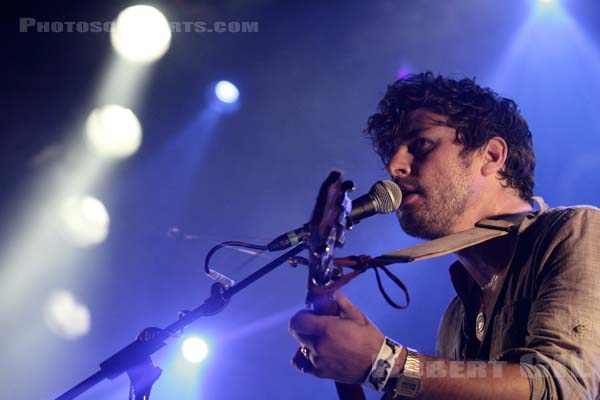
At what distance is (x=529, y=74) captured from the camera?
18.9 feet

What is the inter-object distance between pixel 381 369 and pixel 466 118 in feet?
6.17

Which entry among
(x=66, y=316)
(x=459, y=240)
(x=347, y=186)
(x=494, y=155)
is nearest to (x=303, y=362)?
(x=347, y=186)

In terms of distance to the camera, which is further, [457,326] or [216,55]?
[216,55]

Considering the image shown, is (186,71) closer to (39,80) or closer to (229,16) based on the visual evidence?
(229,16)

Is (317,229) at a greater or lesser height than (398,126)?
lesser

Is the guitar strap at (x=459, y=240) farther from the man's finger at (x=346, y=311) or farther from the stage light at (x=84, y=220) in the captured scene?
the stage light at (x=84, y=220)

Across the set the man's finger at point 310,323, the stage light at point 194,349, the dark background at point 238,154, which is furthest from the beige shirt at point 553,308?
the stage light at point 194,349

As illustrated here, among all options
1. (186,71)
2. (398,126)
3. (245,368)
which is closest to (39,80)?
(186,71)

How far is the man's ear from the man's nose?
0.41m

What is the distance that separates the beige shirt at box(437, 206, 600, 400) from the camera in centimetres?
171

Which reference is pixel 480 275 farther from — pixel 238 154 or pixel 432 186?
pixel 238 154

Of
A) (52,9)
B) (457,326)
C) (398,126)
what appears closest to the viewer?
(457,326)

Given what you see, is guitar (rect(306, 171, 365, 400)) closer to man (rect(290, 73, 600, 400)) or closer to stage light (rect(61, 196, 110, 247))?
man (rect(290, 73, 600, 400))

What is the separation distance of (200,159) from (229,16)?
5.13 feet
